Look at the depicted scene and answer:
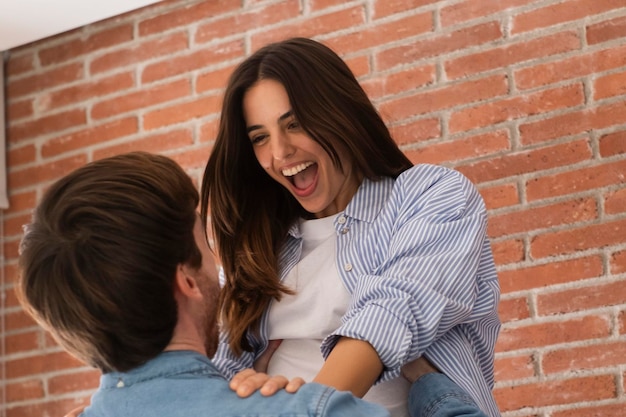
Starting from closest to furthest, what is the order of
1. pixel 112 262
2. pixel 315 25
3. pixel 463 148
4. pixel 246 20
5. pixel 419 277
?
1. pixel 112 262
2. pixel 419 277
3. pixel 463 148
4. pixel 315 25
5. pixel 246 20

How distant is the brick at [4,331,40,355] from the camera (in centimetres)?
379

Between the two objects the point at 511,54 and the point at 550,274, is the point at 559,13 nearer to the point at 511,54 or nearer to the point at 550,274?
the point at 511,54

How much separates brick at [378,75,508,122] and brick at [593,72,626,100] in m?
0.25

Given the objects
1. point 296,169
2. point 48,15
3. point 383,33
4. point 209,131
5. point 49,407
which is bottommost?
point 49,407

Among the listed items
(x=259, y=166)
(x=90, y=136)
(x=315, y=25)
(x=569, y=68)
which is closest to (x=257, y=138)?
(x=259, y=166)

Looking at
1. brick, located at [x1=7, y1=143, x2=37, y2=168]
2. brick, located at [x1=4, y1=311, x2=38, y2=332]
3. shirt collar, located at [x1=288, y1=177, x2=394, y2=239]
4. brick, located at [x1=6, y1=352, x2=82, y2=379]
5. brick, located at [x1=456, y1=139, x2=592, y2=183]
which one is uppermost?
brick, located at [x1=7, y1=143, x2=37, y2=168]

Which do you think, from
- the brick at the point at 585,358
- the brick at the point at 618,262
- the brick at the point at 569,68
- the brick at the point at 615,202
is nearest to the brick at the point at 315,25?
the brick at the point at 569,68

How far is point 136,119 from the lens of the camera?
3.67m

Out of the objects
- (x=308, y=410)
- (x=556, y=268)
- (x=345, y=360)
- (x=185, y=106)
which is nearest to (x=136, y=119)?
(x=185, y=106)

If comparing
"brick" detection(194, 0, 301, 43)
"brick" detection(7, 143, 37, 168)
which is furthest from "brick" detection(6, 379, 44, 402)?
"brick" detection(194, 0, 301, 43)

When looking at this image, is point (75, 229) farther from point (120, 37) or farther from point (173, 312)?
point (120, 37)

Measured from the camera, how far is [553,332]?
9.27ft

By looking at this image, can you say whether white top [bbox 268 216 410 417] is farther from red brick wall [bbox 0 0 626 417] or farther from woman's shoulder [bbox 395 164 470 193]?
red brick wall [bbox 0 0 626 417]

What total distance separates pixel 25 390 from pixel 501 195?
1.89m
